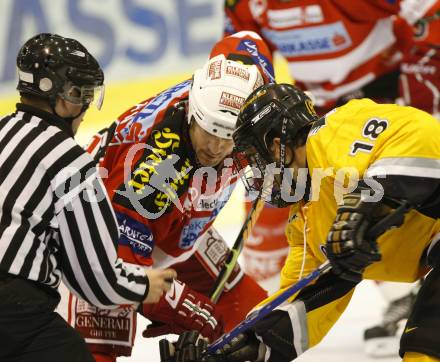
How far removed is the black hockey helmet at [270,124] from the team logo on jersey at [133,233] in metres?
0.44

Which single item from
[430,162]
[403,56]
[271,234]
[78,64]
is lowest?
[271,234]

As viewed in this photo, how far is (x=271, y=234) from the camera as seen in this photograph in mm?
4625

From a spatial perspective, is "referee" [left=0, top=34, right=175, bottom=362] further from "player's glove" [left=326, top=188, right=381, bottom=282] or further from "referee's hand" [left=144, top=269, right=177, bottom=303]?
"player's glove" [left=326, top=188, right=381, bottom=282]

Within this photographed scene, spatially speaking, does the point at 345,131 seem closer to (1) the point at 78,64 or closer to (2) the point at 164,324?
(1) the point at 78,64

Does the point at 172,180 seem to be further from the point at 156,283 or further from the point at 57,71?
the point at 57,71

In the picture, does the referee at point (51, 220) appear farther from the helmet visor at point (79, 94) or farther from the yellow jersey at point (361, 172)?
the yellow jersey at point (361, 172)

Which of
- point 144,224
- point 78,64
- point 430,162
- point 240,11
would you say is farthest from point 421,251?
point 240,11

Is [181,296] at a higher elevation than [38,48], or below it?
below

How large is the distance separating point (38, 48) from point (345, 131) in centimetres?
85

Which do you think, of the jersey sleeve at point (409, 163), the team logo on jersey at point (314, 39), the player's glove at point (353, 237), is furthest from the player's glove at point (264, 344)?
the team logo on jersey at point (314, 39)

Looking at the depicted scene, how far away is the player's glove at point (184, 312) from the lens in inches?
131

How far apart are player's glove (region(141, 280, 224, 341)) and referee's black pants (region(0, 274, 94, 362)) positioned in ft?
2.21

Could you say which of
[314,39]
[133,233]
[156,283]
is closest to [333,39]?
[314,39]

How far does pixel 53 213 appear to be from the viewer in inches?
99.9
